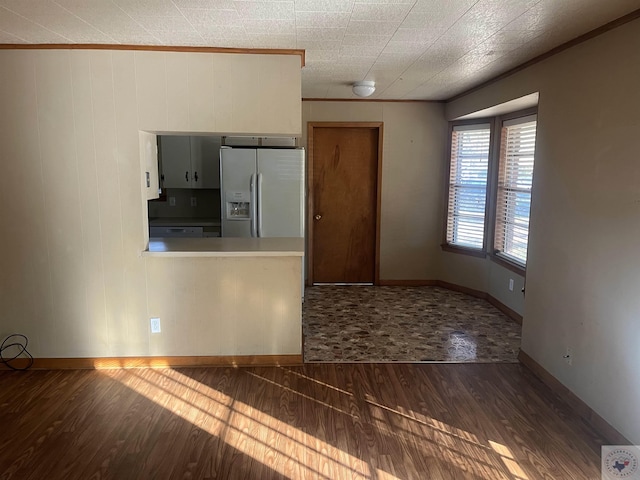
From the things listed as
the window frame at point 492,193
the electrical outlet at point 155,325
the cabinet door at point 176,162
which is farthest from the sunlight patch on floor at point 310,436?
the cabinet door at point 176,162

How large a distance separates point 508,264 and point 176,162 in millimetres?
3703

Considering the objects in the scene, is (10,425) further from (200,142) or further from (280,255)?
(200,142)

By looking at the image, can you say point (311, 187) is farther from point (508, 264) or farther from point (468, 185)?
point (508, 264)

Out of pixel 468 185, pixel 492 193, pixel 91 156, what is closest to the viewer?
pixel 91 156

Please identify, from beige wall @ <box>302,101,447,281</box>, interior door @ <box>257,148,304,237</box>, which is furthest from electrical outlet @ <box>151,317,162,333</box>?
beige wall @ <box>302,101,447,281</box>

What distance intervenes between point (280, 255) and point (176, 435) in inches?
52.0

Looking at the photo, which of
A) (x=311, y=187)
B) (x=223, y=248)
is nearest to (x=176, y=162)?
(x=311, y=187)

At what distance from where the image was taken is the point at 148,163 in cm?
328

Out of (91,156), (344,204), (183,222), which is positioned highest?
(91,156)

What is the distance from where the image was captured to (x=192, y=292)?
3.31 metres

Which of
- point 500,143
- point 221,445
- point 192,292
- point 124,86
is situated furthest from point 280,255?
point 500,143

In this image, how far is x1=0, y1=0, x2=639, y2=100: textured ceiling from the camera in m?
2.20

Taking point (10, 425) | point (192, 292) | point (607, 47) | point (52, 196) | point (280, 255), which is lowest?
point (10, 425)

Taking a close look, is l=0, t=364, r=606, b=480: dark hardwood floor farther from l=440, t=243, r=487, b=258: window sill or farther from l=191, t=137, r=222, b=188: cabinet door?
l=191, t=137, r=222, b=188: cabinet door
